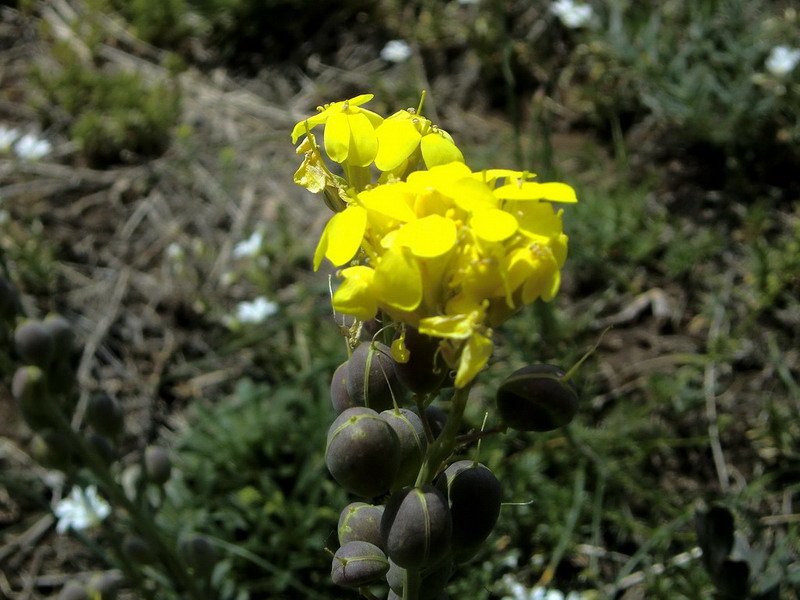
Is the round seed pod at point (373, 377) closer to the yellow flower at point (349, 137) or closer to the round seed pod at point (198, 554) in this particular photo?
the yellow flower at point (349, 137)

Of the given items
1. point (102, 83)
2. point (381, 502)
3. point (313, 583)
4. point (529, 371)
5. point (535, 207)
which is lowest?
point (313, 583)

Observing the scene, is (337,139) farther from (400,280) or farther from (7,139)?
(7,139)

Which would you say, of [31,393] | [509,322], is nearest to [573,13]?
[509,322]

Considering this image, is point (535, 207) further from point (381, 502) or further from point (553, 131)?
point (553, 131)

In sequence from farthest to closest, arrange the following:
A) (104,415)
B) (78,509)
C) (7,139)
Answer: (7,139) → (78,509) → (104,415)

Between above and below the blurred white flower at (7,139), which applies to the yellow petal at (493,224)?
above

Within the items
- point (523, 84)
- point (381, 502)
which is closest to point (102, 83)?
point (523, 84)

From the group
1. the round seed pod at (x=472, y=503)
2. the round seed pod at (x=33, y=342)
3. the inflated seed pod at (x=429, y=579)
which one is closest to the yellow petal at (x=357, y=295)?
the round seed pod at (x=472, y=503)
